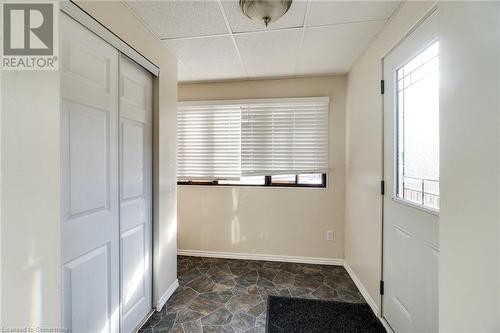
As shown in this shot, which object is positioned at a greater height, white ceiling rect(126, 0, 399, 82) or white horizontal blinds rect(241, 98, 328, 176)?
white ceiling rect(126, 0, 399, 82)

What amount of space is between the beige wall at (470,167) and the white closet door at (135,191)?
1825mm

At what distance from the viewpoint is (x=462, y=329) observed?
2.13 ft

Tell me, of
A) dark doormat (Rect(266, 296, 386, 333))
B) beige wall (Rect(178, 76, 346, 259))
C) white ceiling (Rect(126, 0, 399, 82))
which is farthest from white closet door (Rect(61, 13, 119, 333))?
beige wall (Rect(178, 76, 346, 259))

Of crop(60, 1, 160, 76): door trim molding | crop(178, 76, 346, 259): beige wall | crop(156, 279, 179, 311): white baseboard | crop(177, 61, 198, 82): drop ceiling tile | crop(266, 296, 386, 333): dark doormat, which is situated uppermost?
crop(177, 61, 198, 82): drop ceiling tile

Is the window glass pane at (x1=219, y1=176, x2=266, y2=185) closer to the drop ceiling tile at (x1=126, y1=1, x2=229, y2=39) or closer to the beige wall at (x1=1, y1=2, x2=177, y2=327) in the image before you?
the drop ceiling tile at (x1=126, y1=1, x2=229, y2=39)

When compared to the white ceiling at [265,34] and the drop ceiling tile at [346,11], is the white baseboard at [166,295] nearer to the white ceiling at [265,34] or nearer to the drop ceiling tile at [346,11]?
the white ceiling at [265,34]

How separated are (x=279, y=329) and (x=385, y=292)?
3.07 ft

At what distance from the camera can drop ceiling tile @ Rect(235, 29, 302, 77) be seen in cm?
192

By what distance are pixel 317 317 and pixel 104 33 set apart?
2701 millimetres

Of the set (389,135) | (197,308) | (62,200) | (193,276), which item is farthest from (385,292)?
(62,200)

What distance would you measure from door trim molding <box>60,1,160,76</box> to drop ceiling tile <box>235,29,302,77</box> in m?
0.82

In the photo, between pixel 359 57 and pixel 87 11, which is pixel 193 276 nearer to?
Answer: pixel 87 11

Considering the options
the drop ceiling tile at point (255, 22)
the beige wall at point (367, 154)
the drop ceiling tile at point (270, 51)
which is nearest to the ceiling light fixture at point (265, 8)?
the drop ceiling tile at point (255, 22)

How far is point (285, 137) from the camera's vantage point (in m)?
2.92
